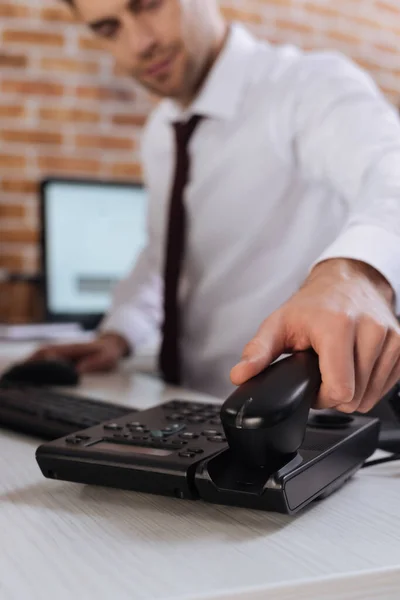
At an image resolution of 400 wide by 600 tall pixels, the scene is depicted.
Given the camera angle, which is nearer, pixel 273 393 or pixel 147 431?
pixel 273 393

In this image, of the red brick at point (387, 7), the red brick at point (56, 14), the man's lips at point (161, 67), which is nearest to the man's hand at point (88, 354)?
the man's lips at point (161, 67)

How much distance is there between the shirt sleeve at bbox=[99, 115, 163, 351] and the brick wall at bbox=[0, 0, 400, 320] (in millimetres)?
666

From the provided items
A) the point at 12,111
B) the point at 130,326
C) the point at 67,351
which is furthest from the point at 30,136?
the point at 67,351

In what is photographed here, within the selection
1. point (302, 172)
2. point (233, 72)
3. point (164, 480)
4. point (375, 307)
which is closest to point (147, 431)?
point (164, 480)

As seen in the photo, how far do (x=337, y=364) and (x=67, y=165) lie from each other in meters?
1.78

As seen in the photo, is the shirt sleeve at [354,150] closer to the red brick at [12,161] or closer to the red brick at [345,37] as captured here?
the red brick at [12,161]

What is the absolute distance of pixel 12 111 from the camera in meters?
2.07

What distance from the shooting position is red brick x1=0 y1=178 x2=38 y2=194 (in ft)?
6.83

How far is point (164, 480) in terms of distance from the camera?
47 centimetres

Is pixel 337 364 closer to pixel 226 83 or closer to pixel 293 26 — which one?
pixel 226 83

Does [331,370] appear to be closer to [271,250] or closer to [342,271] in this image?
[342,271]

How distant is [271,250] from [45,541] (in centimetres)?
88

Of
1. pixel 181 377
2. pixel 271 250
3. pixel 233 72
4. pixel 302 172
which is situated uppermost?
pixel 233 72

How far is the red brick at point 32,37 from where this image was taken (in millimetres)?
2043
